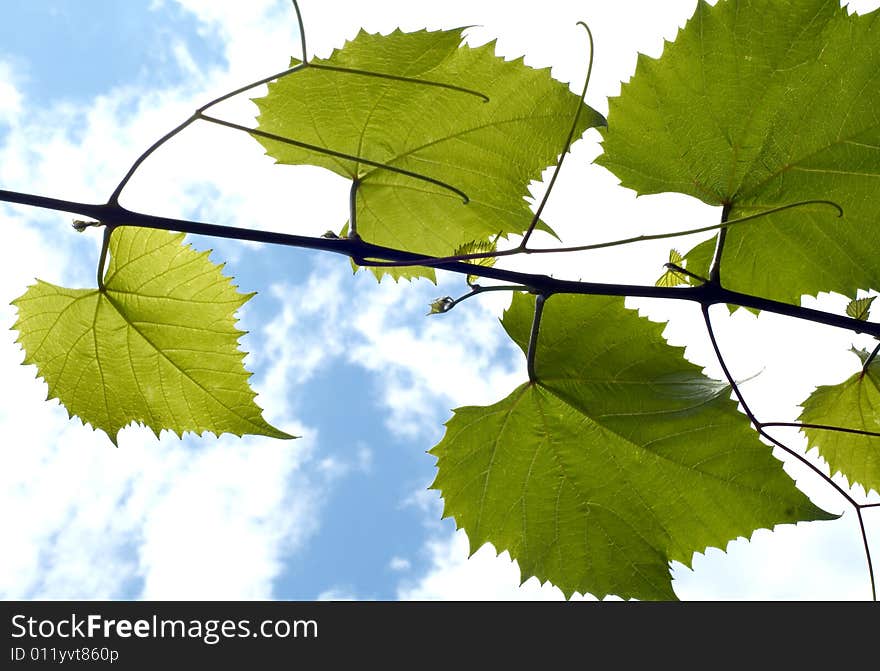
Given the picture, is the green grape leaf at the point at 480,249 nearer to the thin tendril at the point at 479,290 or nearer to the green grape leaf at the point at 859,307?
the thin tendril at the point at 479,290

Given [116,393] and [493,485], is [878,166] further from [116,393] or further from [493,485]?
[116,393]

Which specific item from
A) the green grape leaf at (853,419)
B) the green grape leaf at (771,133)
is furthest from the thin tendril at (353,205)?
the green grape leaf at (853,419)

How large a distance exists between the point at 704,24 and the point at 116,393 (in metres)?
0.65

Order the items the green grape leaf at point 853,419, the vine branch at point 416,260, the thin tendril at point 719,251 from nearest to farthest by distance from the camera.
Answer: the vine branch at point 416,260, the thin tendril at point 719,251, the green grape leaf at point 853,419

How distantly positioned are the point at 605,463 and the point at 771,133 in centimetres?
35

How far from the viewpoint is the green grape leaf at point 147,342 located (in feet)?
2.41

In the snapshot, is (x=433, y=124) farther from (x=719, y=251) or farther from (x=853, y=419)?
(x=853, y=419)

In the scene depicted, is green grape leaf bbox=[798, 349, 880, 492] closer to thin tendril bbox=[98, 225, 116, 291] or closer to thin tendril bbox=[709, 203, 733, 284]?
thin tendril bbox=[709, 203, 733, 284]

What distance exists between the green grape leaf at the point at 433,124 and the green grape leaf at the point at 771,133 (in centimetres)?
7

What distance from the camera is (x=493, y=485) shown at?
797mm

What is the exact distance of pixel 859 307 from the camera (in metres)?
0.81

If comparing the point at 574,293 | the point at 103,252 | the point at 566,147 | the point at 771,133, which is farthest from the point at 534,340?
the point at 103,252

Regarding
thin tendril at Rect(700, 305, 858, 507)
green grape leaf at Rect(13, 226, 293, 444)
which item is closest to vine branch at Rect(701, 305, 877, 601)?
thin tendril at Rect(700, 305, 858, 507)

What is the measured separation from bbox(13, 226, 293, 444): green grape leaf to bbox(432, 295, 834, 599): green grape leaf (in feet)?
0.76
